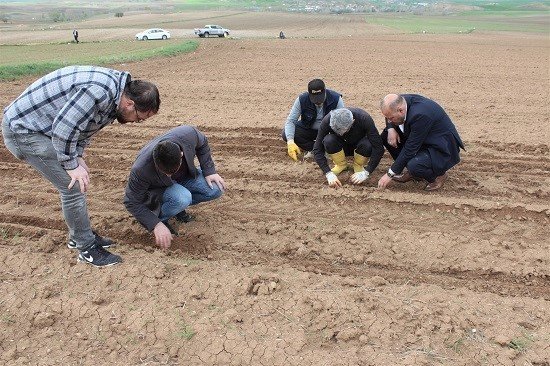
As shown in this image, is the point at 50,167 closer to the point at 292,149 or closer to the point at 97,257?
the point at 97,257

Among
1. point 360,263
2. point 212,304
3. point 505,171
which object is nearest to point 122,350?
point 212,304

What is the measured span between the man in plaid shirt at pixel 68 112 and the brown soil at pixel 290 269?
0.99m

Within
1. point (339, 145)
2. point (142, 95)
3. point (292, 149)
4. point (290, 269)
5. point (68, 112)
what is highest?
point (142, 95)

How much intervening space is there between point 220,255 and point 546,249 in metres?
2.99

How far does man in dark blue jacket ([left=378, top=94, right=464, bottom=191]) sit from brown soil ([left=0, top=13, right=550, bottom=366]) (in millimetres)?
303

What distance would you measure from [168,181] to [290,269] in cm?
133

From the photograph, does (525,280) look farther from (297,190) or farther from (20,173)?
(20,173)

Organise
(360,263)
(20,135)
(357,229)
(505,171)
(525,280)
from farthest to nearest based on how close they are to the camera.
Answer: (505,171) → (357,229) → (360,263) → (525,280) → (20,135)

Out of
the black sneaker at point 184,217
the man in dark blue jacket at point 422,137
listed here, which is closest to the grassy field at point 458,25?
the man in dark blue jacket at point 422,137

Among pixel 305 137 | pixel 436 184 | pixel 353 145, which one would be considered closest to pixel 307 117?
pixel 305 137

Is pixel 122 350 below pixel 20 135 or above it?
below

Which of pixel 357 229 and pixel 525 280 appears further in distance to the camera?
pixel 357 229

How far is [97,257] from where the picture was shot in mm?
3971

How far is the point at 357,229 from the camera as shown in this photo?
15.2 feet
